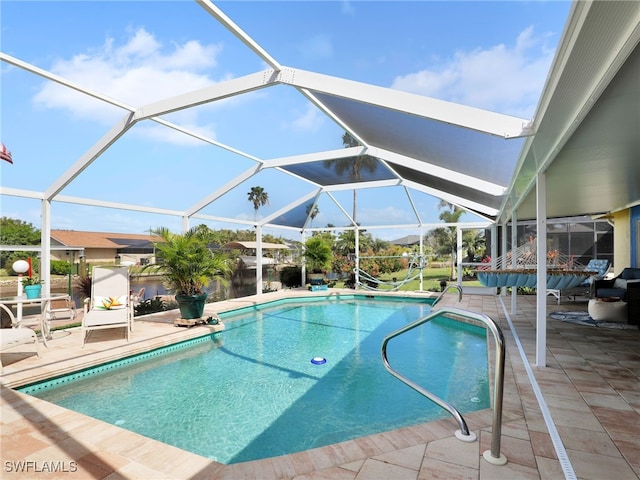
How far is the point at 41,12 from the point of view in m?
4.67

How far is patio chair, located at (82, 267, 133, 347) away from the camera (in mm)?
5953

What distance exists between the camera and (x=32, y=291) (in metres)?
6.04

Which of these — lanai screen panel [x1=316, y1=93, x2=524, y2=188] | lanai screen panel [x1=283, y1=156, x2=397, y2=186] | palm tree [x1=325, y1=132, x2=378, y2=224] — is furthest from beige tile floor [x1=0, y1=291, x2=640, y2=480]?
lanai screen panel [x1=283, y1=156, x2=397, y2=186]

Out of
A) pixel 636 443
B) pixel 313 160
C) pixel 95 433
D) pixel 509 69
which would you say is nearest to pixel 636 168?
pixel 509 69

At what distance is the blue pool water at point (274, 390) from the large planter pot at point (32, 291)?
92.0 inches

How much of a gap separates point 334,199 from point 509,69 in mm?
8768

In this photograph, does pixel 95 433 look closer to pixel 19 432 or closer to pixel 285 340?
pixel 19 432

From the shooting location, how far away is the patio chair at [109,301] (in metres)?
5.95

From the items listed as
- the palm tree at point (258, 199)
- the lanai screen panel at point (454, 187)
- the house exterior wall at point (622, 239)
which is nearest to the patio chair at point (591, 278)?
the house exterior wall at point (622, 239)

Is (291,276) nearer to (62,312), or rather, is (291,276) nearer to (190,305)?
(190,305)

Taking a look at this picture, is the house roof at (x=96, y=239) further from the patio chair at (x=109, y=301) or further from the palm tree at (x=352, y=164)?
the palm tree at (x=352, y=164)

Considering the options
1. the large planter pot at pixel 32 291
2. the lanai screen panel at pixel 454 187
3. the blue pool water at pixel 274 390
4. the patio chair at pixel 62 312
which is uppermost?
the lanai screen panel at pixel 454 187

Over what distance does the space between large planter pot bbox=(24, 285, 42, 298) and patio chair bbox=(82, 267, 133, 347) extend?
2.69ft

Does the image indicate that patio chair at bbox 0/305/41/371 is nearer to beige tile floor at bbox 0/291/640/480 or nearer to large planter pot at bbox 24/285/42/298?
beige tile floor at bbox 0/291/640/480
